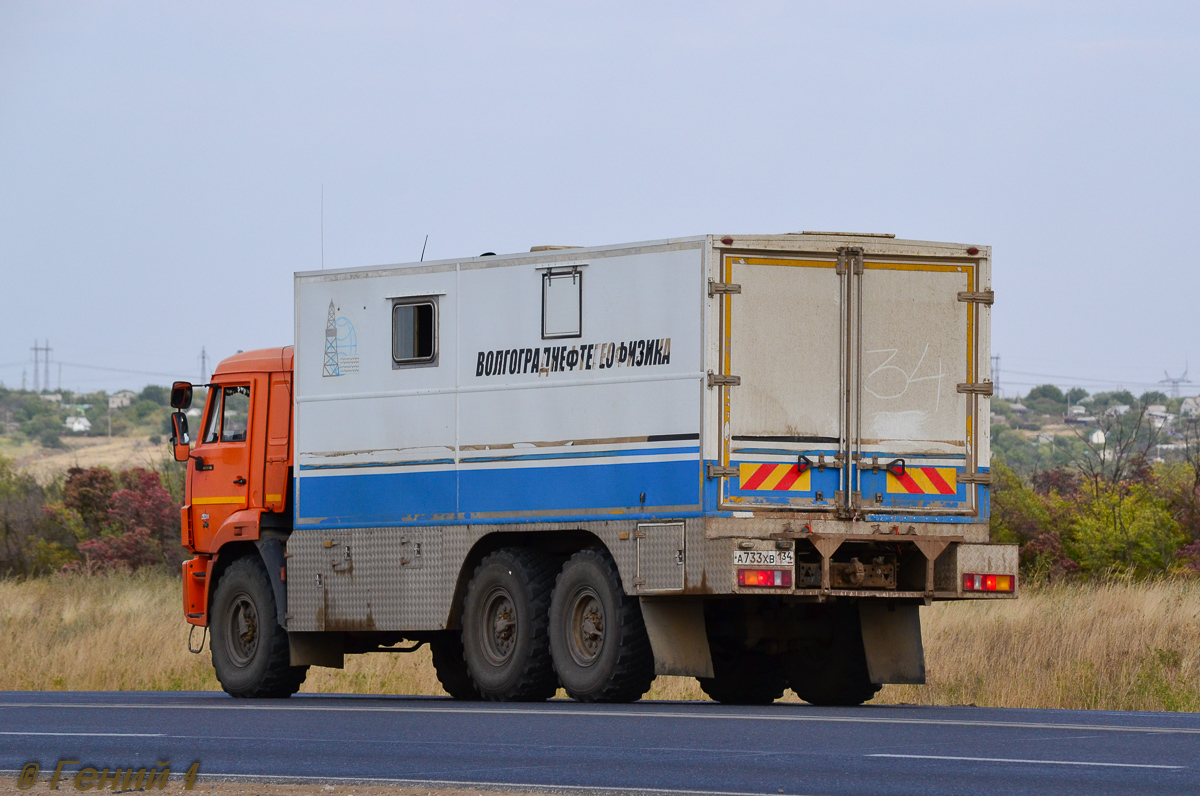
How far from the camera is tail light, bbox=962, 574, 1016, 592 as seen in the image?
14820mm

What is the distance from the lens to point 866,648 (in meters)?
15.7

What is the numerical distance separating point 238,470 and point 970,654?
701 centimetres

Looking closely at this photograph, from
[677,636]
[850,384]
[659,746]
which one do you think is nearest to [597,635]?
[677,636]

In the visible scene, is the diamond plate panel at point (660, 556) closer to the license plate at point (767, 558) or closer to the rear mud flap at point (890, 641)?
the license plate at point (767, 558)

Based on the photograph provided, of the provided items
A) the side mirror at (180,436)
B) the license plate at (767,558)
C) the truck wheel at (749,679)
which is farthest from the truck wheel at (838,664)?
the side mirror at (180,436)

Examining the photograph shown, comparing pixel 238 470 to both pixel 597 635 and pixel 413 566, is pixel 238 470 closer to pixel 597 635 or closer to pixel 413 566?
pixel 413 566

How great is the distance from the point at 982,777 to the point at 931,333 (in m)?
6.41

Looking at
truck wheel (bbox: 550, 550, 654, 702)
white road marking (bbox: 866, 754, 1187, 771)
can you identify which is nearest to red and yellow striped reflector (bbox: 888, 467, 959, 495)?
truck wheel (bbox: 550, 550, 654, 702)

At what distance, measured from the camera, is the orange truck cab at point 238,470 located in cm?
1814

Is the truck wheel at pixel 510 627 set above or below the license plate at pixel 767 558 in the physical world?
below

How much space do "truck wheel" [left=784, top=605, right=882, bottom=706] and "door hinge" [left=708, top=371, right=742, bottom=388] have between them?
2437mm

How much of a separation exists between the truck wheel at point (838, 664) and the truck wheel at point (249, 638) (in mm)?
4612

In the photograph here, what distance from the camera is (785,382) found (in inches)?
586

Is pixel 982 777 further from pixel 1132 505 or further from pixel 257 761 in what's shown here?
pixel 1132 505
